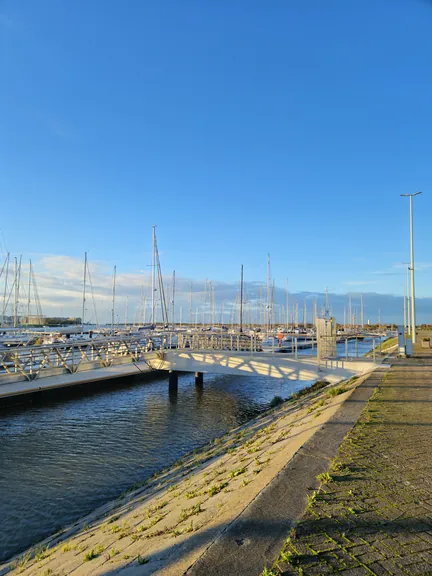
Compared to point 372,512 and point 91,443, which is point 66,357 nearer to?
point 91,443

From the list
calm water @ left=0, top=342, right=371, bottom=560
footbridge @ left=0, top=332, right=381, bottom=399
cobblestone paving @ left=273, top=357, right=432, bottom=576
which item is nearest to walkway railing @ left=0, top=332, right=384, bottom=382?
footbridge @ left=0, top=332, right=381, bottom=399

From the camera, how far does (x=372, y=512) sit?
468 cm

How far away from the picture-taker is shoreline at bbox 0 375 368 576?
14.9 feet

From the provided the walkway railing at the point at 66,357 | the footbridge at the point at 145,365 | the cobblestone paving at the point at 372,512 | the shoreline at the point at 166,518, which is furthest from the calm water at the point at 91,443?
the cobblestone paving at the point at 372,512

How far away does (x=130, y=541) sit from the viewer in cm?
543

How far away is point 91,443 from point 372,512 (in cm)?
1265

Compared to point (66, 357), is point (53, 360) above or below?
below

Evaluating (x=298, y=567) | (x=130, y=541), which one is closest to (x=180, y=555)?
(x=298, y=567)

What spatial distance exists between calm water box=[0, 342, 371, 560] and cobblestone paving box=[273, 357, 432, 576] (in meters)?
6.73

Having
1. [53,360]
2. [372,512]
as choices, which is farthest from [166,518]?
[53,360]

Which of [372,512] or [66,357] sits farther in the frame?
[66,357]

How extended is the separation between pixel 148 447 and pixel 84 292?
4170 centimetres

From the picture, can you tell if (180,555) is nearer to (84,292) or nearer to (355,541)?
(355,541)

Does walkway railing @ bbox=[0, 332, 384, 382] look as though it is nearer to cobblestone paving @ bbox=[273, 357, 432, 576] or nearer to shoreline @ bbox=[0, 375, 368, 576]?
shoreline @ bbox=[0, 375, 368, 576]
